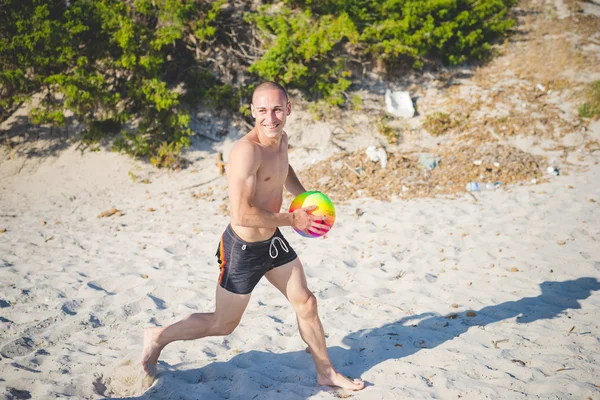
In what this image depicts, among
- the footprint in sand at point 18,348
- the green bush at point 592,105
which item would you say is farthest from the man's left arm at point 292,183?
the green bush at point 592,105

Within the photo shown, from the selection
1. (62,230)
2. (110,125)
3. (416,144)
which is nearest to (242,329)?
(62,230)

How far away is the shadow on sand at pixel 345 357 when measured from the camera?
2.98 metres

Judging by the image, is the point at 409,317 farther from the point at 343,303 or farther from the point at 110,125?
the point at 110,125

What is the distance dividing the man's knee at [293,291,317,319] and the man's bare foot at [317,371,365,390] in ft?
1.54

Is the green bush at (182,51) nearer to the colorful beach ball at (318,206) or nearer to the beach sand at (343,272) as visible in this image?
the beach sand at (343,272)

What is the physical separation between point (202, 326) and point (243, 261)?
57 cm

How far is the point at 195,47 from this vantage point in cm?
926

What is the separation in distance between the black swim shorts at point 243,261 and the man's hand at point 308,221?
238 millimetres

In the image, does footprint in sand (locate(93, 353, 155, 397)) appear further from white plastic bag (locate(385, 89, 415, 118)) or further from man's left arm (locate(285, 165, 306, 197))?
white plastic bag (locate(385, 89, 415, 118))

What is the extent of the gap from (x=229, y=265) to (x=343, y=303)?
1803mm

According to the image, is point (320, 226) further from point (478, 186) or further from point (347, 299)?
point (478, 186)

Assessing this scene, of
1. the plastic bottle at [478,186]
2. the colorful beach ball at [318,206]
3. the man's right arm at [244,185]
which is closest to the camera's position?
the man's right arm at [244,185]

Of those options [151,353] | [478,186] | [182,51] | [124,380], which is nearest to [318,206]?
[151,353]

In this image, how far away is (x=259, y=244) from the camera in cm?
282
